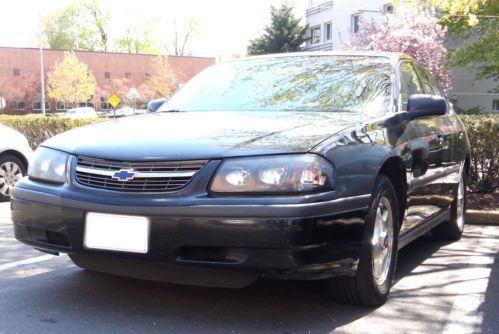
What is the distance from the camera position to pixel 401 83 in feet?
14.1

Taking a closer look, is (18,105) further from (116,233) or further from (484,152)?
(116,233)

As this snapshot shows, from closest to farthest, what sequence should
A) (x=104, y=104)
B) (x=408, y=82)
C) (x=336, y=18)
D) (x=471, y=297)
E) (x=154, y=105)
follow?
(x=471, y=297) → (x=408, y=82) → (x=154, y=105) → (x=336, y=18) → (x=104, y=104)

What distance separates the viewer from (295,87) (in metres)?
4.19

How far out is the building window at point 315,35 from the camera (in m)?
39.2

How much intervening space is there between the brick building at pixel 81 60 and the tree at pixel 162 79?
1700 mm

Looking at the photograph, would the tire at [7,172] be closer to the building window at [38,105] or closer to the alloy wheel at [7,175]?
the alloy wheel at [7,175]

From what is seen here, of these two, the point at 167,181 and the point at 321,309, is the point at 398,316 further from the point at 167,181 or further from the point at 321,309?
the point at 167,181

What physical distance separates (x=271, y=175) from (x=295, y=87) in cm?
149

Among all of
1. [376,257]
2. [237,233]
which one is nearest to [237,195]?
[237,233]

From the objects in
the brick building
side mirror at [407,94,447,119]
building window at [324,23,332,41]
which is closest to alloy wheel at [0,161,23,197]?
side mirror at [407,94,447,119]

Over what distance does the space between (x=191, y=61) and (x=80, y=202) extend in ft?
187

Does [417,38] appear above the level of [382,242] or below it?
above

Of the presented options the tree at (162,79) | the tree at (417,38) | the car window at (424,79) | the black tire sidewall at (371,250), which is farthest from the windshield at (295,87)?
the tree at (162,79)

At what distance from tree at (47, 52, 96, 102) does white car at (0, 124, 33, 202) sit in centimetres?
4211
